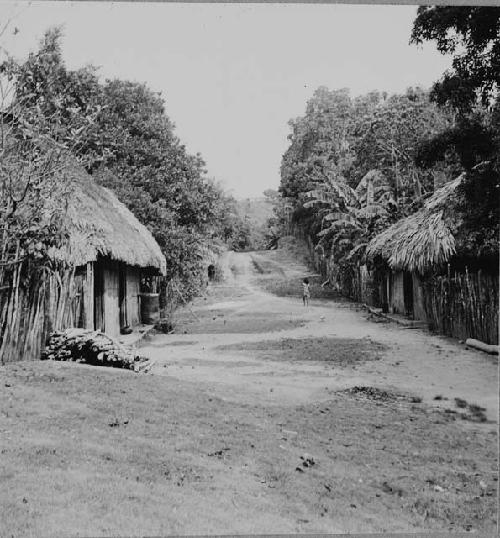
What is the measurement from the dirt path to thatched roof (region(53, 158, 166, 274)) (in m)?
1.49

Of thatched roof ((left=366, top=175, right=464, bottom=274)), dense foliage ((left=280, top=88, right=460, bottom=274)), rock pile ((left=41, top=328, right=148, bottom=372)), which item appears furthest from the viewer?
thatched roof ((left=366, top=175, right=464, bottom=274))

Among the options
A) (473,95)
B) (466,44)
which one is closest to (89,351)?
(473,95)

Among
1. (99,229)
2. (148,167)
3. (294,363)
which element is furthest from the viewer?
(148,167)

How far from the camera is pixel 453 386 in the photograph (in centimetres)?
367

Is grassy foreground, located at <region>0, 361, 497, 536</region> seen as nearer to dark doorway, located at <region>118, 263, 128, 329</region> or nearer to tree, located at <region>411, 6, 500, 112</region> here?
tree, located at <region>411, 6, 500, 112</region>

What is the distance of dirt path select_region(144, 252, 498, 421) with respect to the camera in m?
3.94

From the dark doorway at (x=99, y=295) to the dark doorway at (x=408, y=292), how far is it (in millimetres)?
4609

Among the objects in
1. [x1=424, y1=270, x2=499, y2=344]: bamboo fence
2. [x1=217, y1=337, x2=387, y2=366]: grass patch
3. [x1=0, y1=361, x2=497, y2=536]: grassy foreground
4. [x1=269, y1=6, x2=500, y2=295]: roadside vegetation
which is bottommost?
[x1=0, y1=361, x2=497, y2=536]: grassy foreground

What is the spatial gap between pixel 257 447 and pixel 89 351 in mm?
3138

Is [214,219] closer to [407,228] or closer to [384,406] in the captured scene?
[407,228]

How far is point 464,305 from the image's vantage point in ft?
19.3

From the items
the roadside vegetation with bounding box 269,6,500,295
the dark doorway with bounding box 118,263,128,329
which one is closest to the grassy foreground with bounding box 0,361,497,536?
the roadside vegetation with bounding box 269,6,500,295

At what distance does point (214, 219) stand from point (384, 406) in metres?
7.28

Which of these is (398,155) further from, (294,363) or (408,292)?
(294,363)
